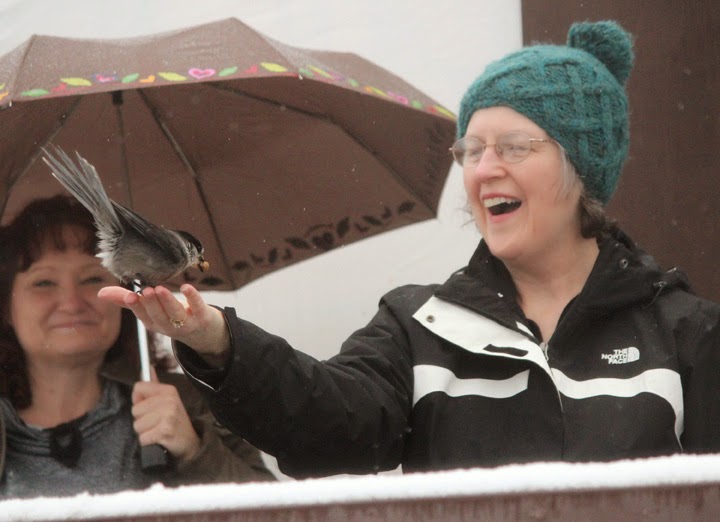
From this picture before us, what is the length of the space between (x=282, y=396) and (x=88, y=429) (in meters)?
1.12

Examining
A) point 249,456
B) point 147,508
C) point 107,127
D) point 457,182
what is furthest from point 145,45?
point 147,508

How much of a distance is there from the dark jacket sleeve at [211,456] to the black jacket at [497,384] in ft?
2.47

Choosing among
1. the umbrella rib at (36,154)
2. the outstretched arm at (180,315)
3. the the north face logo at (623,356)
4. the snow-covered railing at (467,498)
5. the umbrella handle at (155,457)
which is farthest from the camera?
the umbrella rib at (36,154)

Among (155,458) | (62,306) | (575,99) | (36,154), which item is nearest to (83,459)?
(155,458)

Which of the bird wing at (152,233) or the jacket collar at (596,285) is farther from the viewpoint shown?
the jacket collar at (596,285)

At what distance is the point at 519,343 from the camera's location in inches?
76.6

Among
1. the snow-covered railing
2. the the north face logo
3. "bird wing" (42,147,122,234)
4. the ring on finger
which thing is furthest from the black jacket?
the snow-covered railing

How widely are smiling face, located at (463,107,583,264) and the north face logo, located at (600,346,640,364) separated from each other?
243 mm

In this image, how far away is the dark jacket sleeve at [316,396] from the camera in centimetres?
171

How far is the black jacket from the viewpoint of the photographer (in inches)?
71.2

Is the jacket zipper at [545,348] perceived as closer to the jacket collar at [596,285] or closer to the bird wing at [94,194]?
the jacket collar at [596,285]

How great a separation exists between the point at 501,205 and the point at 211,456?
105 centimetres

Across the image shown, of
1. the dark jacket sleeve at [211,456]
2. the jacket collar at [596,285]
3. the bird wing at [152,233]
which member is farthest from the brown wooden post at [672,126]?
the bird wing at [152,233]

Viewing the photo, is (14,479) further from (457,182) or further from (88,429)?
(457,182)
